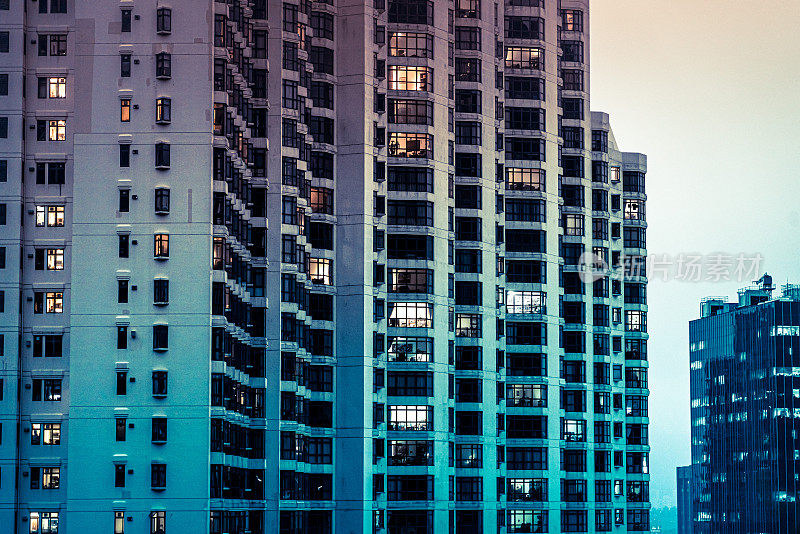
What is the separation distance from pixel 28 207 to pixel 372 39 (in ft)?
155

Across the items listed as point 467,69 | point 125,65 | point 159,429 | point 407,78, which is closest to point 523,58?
point 467,69

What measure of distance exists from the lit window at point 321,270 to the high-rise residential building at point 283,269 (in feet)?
1.05

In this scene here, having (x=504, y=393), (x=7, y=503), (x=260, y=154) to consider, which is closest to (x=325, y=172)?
(x=260, y=154)

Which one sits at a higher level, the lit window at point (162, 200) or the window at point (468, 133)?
the window at point (468, 133)

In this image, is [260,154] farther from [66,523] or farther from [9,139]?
[66,523]

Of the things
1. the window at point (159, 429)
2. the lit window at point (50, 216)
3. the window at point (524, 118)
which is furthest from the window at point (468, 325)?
the lit window at point (50, 216)

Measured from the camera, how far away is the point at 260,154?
534 ft

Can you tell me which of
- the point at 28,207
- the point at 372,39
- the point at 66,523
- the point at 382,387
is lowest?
the point at 66,523

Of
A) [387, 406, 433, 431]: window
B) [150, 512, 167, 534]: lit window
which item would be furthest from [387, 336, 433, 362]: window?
[150, 512, 167, 534]: lit window

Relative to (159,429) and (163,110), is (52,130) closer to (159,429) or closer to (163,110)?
(163,110)

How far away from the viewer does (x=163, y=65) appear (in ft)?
463

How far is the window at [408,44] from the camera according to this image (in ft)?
594

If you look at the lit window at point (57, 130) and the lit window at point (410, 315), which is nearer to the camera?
the lit window at point (57, 130)

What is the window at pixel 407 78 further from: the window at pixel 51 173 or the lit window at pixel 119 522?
the lit window at pixel 119 522
